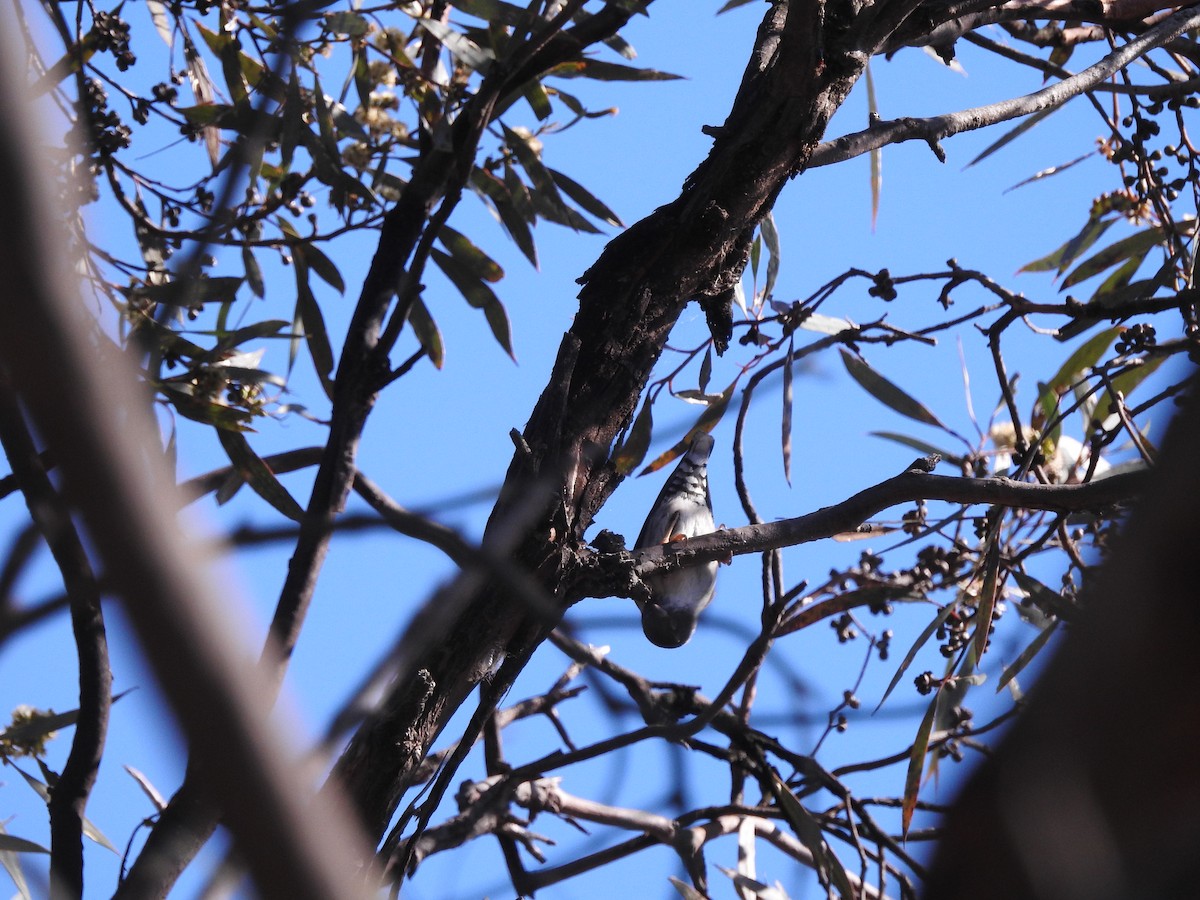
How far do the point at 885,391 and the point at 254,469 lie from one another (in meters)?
1.05

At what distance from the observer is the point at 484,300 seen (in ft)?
6.77

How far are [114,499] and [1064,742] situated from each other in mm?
295

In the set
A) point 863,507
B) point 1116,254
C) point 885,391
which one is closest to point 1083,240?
point 1116,254

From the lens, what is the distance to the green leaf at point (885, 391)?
194 centimetres

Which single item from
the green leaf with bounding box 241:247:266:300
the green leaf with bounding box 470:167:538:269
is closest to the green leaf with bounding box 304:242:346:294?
the green leaf with bounding box 241:247:266:300

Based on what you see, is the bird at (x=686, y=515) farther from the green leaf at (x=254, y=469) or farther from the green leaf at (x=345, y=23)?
the green leaf at (x=345, y=23)

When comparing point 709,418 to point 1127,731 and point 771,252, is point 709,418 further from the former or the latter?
point 1127,731

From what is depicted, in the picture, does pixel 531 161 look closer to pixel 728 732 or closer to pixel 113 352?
pixel 728 732

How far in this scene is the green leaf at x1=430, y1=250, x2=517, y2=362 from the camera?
2059 millimetres

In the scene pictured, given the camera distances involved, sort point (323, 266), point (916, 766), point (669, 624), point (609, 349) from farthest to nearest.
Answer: point (323, 266) < point (669, 624) < point (916, 766) < point (609, 349)

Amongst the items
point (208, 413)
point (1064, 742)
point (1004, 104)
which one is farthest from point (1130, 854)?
point (208, 413)

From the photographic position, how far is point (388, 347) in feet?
5.35

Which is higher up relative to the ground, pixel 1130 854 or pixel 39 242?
pixel 39 242

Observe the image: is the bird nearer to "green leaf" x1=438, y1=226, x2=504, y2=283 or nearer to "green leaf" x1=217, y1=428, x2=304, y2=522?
"green leaf" x1=438, y1=226, x2=504, y2=283
